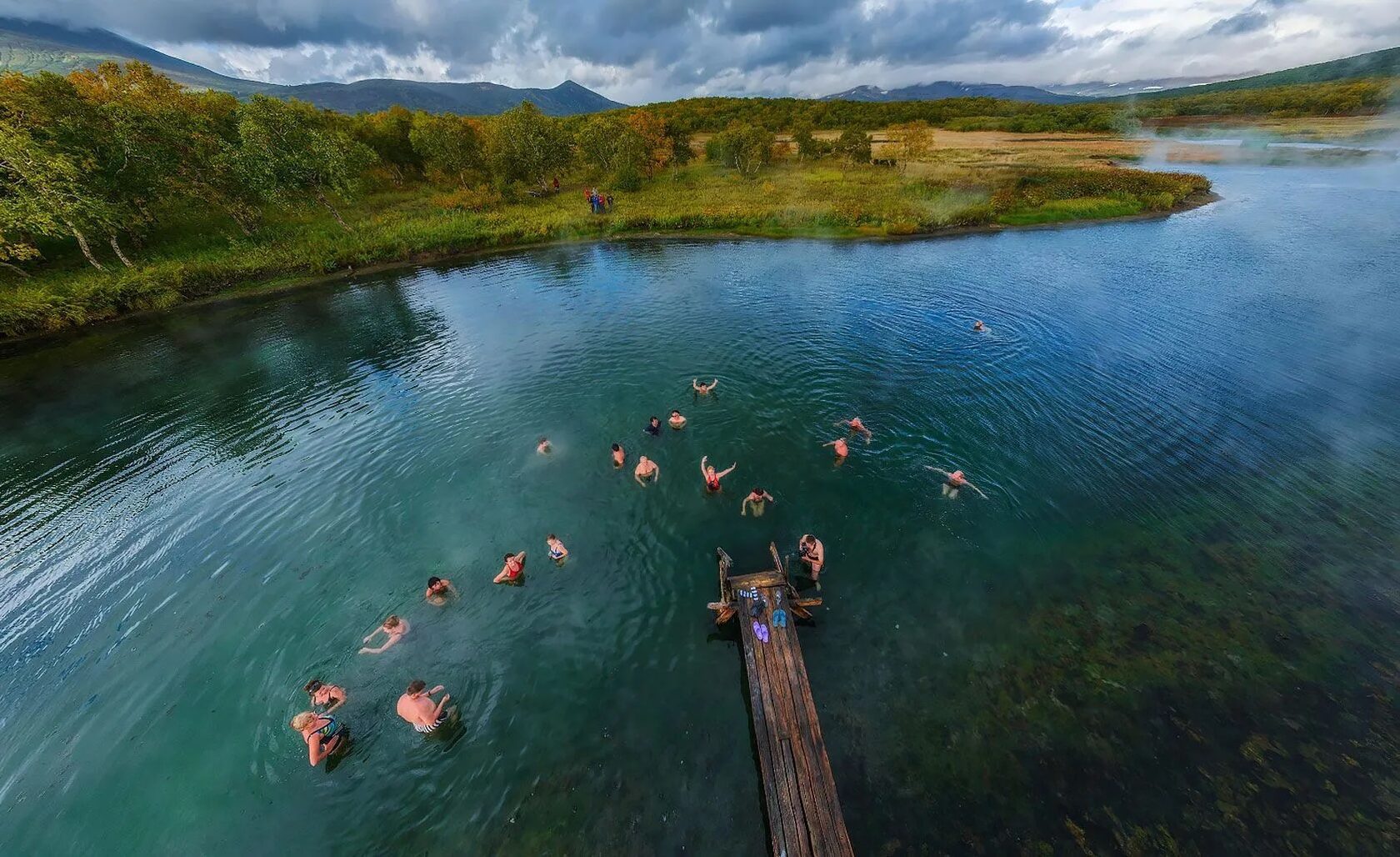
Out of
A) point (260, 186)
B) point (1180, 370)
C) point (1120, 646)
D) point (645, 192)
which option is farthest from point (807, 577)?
point (645, 192)

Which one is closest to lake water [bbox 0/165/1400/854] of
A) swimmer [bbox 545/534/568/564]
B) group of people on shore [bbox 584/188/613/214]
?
swimmer [bbox 545/534/568/564]

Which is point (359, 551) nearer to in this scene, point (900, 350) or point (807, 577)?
point (807, 577)

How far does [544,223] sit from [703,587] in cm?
5781

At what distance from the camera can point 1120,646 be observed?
13.8 metres

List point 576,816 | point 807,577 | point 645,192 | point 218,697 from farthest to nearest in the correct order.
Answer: point 645,192 < point 807,577 < point 218,697 < point 576,816

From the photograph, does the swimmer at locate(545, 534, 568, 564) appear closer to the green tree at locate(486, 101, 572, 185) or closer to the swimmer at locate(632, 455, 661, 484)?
the swimmer at locate(632, 455, 661, 484)

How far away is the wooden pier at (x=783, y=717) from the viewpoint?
32.6 ft

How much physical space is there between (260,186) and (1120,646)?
73.5 m


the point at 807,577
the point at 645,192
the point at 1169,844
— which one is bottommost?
the point at 1169,844

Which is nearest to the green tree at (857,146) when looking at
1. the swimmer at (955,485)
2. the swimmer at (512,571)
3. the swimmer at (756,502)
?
the swimmer at (955,485)

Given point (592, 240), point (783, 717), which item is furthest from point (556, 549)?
point (592, 240)

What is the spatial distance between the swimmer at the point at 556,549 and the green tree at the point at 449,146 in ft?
251

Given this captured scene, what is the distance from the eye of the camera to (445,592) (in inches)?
619

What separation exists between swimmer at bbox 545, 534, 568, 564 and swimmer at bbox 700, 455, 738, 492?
6.02m
